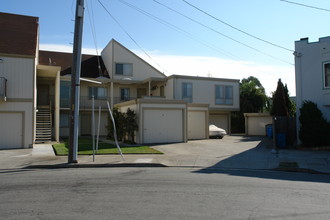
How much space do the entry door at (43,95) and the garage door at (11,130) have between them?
32.0 ft

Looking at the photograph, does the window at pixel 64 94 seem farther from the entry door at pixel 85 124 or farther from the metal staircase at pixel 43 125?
the entry door at pixel 85 124

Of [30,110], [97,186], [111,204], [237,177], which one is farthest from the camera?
[30,110]

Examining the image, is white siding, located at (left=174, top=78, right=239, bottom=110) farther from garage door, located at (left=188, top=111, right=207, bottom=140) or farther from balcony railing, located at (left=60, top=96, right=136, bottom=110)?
balcony railing, located at (left=60, top=96, right=136, bottom=110)

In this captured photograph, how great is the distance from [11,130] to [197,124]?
13684mm

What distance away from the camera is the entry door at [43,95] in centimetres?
2956

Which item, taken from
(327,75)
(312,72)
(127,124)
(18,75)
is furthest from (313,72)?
(18,75)

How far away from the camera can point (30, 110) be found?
2011 centimetres

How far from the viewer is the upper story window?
32.8 metres

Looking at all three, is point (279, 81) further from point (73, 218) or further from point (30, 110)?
point (73, 218)

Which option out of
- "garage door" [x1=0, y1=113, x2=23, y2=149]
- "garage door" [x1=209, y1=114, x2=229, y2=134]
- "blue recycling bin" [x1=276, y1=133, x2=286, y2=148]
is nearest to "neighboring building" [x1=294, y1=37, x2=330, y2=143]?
"blue recycling bin" [x1=276, y1=133, x2=286, y2=148]

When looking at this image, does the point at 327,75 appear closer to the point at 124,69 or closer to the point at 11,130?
the point at 11,130

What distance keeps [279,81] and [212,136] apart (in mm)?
8577

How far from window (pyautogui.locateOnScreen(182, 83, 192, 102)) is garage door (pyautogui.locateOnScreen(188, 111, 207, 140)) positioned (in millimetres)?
4724

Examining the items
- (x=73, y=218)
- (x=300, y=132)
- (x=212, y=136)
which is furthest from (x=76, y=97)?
(x=212, y=136)
